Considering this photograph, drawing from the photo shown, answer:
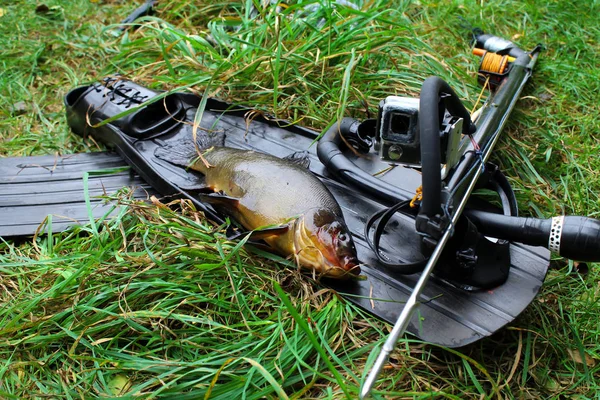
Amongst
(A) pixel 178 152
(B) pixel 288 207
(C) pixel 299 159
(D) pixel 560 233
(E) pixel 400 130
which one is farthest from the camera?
(A) pixel 178 152

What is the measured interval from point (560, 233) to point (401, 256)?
0.69 m

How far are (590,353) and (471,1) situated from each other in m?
3.16

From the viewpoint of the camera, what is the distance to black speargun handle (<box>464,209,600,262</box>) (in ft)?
6.72

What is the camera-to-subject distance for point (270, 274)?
2568 mm

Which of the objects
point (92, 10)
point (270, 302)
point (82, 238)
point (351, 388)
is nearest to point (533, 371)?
point (351, 388)

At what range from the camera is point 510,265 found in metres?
2.45

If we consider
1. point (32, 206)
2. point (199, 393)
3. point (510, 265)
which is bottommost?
point (32, 206)

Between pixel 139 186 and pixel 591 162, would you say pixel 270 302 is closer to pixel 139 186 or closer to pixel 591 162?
pixel 139 186

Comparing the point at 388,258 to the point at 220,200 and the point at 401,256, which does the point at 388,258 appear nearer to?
the point at 401,256

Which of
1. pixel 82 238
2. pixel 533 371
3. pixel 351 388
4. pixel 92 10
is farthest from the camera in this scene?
pixel 92 10

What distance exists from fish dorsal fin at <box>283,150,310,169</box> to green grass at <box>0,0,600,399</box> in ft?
1.03

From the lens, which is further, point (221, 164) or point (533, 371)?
point (221, 164)

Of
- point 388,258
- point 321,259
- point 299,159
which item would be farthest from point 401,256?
point 299,159

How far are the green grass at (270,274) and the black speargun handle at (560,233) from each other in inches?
15.8
